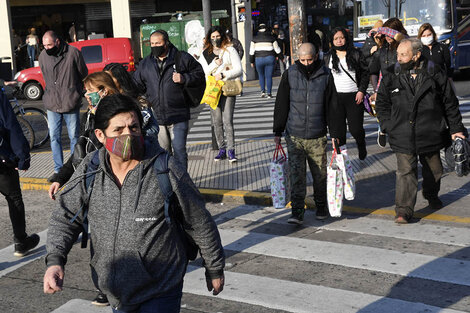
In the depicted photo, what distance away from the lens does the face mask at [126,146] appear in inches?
141

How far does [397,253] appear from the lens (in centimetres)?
671

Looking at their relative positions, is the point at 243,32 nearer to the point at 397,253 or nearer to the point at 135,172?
the point at 397,253

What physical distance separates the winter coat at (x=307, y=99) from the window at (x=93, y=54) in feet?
57.7

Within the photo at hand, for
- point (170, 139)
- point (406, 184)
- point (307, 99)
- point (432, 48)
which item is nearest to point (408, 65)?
point (307, 99)

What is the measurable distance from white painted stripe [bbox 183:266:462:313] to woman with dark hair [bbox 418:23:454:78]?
5.43 m

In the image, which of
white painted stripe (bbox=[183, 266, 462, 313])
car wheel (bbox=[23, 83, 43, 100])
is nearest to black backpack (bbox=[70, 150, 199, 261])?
white painted stripe (bbox=[183, 266, 462, 313])

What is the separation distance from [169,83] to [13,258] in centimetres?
246

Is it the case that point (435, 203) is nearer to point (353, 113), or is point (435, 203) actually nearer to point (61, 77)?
point (353, 113)

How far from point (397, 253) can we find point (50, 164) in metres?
6.60

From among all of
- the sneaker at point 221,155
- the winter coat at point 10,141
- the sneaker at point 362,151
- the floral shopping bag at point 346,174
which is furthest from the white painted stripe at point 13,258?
the sneaker at point 362,151

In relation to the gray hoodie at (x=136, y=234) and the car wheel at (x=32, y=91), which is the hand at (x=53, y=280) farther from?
the car wheel at (x=32, y=91)

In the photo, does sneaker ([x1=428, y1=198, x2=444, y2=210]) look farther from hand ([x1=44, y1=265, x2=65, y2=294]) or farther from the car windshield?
the car windshield

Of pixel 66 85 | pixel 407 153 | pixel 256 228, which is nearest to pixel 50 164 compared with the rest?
pixel 66 85

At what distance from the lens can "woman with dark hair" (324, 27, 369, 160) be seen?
32.3 ft
